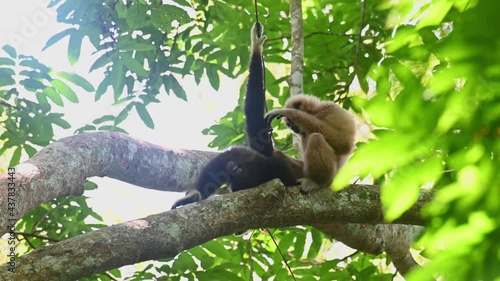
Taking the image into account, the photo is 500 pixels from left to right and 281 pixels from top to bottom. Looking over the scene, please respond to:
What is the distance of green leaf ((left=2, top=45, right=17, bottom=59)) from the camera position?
5.10 metres

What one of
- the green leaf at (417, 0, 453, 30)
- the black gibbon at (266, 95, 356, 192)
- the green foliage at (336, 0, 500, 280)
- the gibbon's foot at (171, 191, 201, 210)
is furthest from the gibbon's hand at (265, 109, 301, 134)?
the green foliage at (336, 0, 500, 280)

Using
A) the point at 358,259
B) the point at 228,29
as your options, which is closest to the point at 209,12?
the point at 228,29

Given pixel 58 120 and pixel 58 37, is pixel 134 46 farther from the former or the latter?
pixel 58 120

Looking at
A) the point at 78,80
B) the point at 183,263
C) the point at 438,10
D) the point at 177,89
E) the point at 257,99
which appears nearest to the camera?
the point at 438,10

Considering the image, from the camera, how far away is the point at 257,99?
4883 mm

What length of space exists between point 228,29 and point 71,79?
1788 millimetres

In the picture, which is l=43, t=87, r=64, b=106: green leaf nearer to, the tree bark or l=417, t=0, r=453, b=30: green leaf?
the tree bark

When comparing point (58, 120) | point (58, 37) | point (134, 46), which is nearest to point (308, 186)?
point (134, 46)

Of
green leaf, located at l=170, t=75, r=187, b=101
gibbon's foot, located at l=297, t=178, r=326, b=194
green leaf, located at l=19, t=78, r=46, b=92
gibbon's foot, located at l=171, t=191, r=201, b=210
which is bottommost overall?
gibbon's foot, located at l=171, t=191, r=201, b=210

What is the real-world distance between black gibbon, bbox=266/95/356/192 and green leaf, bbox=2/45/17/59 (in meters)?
2.46

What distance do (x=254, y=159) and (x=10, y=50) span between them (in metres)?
2.51

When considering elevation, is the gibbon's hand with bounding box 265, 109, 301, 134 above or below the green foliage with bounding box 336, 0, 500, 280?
below

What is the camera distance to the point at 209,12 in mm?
5887

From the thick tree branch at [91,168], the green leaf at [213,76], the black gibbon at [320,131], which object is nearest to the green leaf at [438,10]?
the thick tree branch at [91,168]
